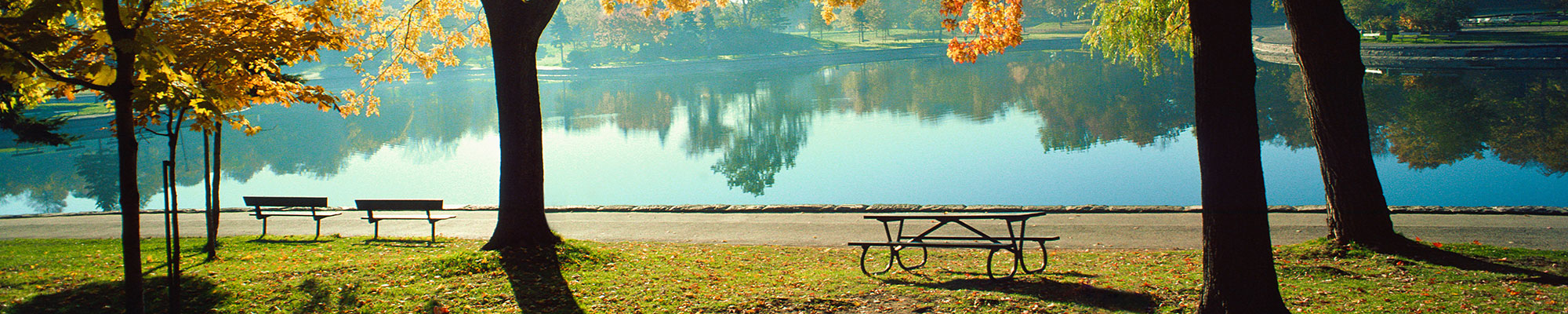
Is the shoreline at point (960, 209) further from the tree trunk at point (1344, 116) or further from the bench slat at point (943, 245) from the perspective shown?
the bench slat at point (943, 245)

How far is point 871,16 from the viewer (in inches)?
3250

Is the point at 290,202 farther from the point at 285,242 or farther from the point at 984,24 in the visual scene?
the point at 984,24

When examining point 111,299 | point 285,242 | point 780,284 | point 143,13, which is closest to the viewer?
point 143,13

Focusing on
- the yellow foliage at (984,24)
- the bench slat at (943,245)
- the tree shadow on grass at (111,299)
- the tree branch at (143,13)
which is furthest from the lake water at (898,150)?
the tree branch at (143,13)

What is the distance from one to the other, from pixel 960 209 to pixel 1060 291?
6440 mm

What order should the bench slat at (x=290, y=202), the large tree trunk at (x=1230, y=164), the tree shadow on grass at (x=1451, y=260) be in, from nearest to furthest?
the large tree trunk at (x=1230, y=164) < the tree shadow on grass at (x=1451, y=260) < the bench slat at (x=290, y=202)

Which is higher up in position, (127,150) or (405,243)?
(127,150)

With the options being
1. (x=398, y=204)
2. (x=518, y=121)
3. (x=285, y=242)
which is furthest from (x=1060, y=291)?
(x=285, y=242)

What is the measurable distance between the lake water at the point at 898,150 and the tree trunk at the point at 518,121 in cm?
994

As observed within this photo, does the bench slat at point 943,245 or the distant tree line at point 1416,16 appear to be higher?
the distant tree line at point 1416,16

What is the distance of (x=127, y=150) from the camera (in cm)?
461

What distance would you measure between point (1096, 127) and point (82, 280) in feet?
82.8

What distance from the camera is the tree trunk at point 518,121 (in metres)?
8.98

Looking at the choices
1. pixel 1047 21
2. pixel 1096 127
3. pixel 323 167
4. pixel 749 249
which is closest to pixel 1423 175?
pixel 1096 127
